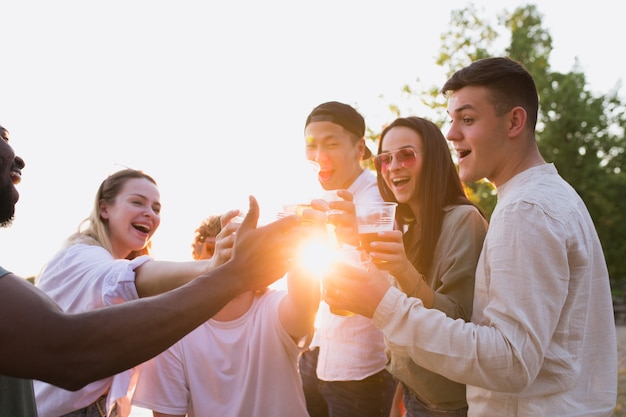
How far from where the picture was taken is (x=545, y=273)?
6.77 feet

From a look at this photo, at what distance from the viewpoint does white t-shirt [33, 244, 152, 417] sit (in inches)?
104

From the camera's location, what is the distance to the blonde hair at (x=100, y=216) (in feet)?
11.2

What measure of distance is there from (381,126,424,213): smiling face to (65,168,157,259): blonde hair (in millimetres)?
1860

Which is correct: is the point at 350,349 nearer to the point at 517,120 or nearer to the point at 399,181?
the point at 399,181

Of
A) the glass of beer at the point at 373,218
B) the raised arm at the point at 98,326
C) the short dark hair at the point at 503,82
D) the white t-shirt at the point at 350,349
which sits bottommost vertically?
the white t-shirt at the point at 350,349

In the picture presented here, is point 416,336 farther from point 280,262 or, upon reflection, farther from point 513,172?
point 513,172

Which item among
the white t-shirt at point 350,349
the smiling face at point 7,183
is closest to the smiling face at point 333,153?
the white t-shirt at point 350,349

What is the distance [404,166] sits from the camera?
11.0 ft

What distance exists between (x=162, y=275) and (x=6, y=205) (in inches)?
39.7

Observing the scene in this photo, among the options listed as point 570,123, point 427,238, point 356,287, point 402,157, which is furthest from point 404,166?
point 570,123

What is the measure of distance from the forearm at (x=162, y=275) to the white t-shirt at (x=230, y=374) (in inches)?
28.2

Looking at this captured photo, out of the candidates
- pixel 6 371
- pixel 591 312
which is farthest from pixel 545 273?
pixel 6 371

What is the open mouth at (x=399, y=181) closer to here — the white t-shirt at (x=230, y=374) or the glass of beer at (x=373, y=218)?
the glass of beer at (x=373, y=218)

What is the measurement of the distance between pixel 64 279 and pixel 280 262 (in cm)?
152
